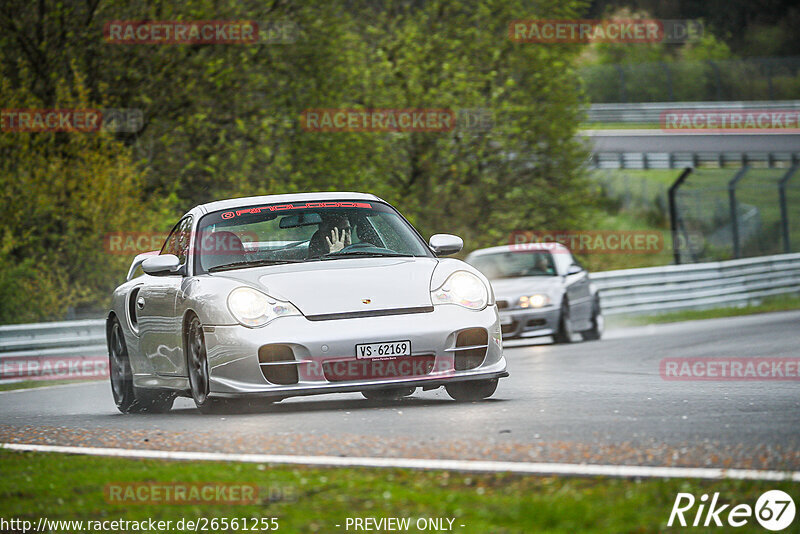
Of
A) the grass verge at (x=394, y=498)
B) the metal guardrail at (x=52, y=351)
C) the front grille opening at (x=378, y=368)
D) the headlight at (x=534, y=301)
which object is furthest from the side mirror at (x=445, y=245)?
the headlight at (x=534, y=301)

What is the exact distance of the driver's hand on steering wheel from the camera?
1027 cm

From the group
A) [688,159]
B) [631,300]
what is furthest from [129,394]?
[688,159]

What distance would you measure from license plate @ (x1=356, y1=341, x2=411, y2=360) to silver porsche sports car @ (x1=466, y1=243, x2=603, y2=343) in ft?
31.1

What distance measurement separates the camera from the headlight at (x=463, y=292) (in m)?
9.40

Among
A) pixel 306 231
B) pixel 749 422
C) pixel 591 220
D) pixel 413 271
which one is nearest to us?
pixel 749 422

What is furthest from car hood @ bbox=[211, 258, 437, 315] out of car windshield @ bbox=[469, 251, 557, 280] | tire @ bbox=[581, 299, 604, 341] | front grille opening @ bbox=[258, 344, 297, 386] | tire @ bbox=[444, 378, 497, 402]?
tire @ bbox=[581, 299, 604, 341]

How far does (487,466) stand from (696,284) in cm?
2145

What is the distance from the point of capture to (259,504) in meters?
5.74

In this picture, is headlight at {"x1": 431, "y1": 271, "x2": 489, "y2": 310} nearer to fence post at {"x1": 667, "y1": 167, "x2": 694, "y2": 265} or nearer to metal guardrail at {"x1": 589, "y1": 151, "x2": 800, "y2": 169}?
fence post at {"x1": 667, "y1": 167, "x2": 694, "y2": 265}

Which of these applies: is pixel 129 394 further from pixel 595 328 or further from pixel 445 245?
pixel 595 328

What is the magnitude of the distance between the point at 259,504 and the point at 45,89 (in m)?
23.4

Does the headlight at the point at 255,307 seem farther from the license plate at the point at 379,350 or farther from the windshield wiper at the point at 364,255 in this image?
the windshield wiper at the point at 364,255

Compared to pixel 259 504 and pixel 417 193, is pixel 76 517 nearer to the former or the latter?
pixel 259 504

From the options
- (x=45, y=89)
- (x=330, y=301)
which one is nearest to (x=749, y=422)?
(x=330, y=301)
